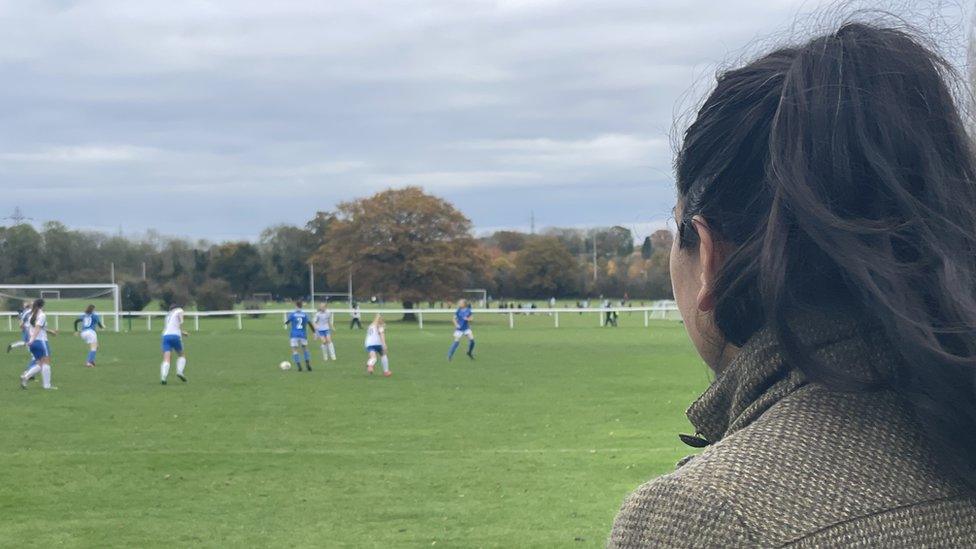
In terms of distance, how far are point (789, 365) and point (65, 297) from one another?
71029 mm

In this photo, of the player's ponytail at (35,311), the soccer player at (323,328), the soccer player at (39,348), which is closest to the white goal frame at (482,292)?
the soccer player at (323,328)

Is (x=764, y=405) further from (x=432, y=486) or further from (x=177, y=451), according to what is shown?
(x=177, y=451)

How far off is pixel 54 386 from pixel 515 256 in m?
83.9

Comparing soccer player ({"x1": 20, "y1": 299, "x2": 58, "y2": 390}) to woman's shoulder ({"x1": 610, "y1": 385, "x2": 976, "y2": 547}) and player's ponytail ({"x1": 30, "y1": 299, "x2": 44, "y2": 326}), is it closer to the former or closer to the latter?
player's ponytail ({"x1": 30, "y1": 299, "x2": 44, "y2": 326})

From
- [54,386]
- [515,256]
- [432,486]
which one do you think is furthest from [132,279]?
[432,486]

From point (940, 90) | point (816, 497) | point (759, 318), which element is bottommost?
point (816, 497)

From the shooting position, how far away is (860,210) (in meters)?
1.43

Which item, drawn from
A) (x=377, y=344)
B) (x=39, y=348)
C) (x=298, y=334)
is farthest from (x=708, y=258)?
(x=298, y=334)

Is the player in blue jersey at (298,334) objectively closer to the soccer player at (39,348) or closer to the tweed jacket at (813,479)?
the soccer player at (39,348)

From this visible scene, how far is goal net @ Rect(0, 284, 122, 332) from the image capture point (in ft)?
211

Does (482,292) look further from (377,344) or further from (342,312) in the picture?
(377,344)

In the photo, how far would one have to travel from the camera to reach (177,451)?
45.6 ft

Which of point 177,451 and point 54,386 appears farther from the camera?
point 54,386

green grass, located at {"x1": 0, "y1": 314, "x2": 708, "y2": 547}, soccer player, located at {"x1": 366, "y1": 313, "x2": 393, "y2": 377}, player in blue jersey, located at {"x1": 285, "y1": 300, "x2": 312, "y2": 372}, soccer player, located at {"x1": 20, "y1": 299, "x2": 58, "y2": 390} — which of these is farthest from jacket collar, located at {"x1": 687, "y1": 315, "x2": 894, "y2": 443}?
player in blue jersey, located at {"x1": 285, "y1": 300, "x2": 312, "y2": 372}
